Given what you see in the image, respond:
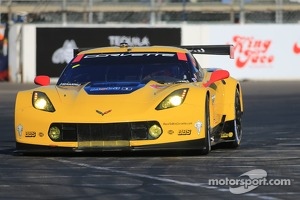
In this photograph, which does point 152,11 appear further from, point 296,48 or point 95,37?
point 296,48

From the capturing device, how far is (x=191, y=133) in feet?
34.9

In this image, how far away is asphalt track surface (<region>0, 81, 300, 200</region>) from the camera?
7938 mm

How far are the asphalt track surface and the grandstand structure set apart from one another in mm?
23620

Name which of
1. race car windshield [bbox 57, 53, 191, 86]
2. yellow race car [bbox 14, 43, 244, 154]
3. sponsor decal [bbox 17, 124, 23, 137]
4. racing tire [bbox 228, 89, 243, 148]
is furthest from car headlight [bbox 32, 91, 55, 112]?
racing tire [bbox 228, 89, 243, 148]

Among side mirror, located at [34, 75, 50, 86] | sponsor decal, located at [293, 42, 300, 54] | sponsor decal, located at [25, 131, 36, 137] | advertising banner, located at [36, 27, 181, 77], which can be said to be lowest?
sponsor decal, located at [293, 42, 300, 54]

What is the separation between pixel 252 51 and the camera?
34312 millimetres

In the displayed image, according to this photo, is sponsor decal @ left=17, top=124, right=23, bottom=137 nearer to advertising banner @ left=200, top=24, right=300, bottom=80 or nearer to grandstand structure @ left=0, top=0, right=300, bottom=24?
advertising banner @ left=200, top=24, right=300, bottom=80

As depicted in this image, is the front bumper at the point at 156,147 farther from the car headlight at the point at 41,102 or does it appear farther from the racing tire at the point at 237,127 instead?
the racing tire at the point at 237,127

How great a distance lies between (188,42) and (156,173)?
84.5 feet

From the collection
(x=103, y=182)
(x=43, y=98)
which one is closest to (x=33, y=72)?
(x=43, y=98)

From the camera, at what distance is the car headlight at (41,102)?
1084 centimetres

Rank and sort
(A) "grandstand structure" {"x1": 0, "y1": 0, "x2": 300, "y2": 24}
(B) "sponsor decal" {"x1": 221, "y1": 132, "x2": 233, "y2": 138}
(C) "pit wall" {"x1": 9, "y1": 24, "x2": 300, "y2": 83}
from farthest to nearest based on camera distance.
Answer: (A) "grandstand structure" {"x1": 0, "y1": 0, "x2": 300, "y2": 24} → (C) "pit wall" {"x1": 9, "y1": 24, "x2": 300, "y2": 83} → (B) "sponsor decal" {"x1": 221, "y1": 132, "x2": 233, "y2": 138}

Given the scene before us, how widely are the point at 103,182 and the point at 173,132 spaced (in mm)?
2117

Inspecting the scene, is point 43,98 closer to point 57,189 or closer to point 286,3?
point 57,189
